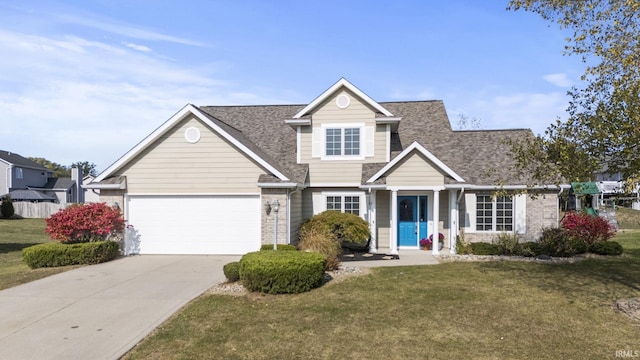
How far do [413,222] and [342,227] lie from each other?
3.55m

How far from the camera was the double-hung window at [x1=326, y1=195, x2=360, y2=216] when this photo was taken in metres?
17.7

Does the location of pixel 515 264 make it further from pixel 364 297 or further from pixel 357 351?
pixel 357 351

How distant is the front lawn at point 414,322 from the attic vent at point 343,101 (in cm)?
890

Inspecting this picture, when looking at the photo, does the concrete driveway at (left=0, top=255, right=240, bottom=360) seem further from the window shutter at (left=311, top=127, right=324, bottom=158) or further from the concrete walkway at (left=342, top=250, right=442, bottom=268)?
the window shutter at (left=311, top=127, right=324, bottom=158)

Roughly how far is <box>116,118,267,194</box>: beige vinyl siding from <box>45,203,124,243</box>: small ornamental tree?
1.36 m

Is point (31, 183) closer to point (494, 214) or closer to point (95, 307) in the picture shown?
point (95, 307)

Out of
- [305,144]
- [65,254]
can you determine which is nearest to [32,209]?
[65,254]

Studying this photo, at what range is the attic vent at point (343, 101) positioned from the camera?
17.8 m

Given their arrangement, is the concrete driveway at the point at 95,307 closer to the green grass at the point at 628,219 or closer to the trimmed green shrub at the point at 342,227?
the trimmed green shrub at the point at 342,227

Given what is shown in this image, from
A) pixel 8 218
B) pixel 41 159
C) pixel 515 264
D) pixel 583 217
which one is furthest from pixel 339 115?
pixel 41 159

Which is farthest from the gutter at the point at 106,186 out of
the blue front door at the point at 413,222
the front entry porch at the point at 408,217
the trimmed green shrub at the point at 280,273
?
the blue front door at the point at 413,222

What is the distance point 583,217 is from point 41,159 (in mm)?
107209

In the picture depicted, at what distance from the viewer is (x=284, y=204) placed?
50.3ft

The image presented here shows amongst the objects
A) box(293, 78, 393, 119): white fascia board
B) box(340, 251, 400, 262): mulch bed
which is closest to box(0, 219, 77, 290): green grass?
box(340, 251, 400, 262): mulch bed
